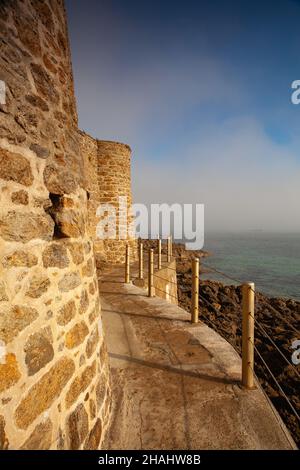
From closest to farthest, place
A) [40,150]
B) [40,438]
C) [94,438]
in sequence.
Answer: [40,438] < [40,150] < [94,438]

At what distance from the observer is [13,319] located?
1594 millimetres

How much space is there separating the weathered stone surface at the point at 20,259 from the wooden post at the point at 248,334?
2.26m

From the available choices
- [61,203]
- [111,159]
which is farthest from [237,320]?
[61,203]

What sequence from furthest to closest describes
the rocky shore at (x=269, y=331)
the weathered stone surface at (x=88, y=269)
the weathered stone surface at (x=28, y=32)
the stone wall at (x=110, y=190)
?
1. the stone wall at (x=110, y=190)
2. the rocky shore at (x=269, y=331)
3. the weathered stone surface at (x=88, y=269)
4. the weathered stone surface at (x=28, y=32)

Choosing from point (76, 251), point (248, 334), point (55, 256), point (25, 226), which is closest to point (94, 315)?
point (76, 251)

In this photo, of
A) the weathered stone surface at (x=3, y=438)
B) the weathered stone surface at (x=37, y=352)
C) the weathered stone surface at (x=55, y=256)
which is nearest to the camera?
the weathered stone surface at (x=3, y=438)

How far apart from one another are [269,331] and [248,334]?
955cm

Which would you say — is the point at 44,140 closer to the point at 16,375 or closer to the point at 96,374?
the point at 16,375

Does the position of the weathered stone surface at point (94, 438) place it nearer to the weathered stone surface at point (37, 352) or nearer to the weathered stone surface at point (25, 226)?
the weathered stone surface at point (37, 352)

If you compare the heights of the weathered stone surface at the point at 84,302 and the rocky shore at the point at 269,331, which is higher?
the weathered stone surface at the point at 84,302

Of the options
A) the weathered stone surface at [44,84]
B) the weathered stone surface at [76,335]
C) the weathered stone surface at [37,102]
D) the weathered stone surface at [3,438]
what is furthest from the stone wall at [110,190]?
the weathered stone surface at [3,438]

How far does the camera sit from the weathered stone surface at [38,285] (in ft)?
5.69

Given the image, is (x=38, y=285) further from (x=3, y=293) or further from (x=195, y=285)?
(x=195, y=285)
